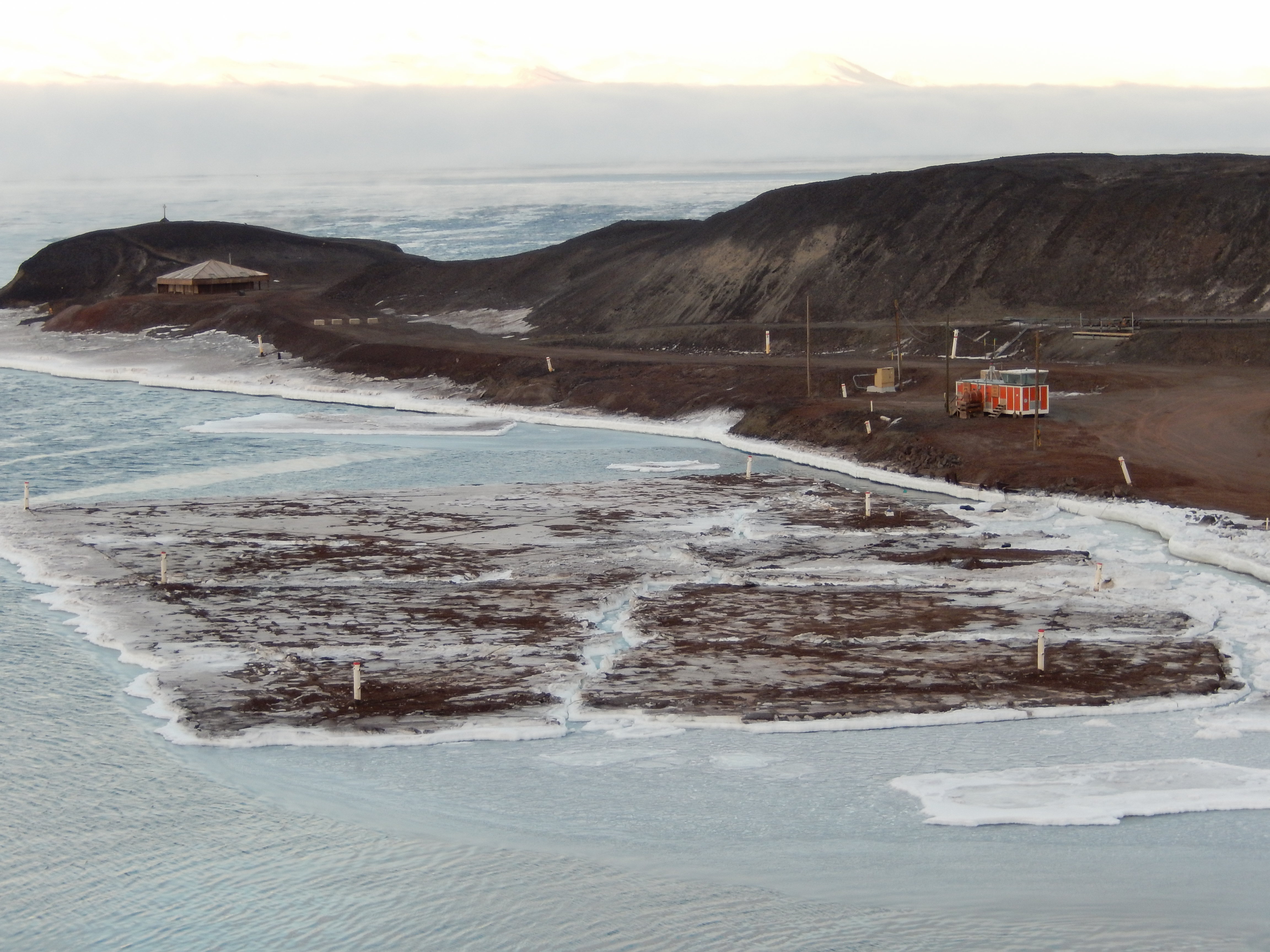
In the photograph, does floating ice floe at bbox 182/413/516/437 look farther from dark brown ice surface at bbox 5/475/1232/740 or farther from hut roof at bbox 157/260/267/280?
hut roof at bbox 157/260/267/280

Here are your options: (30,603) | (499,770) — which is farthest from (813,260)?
(499,770)

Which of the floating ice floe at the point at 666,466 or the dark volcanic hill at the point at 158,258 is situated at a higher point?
the dark volcanic hill at the point at 158,258

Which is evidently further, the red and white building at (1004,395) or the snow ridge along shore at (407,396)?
the red and white building at (1004,395)

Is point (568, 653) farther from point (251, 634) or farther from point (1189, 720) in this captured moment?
point (1189, 720)

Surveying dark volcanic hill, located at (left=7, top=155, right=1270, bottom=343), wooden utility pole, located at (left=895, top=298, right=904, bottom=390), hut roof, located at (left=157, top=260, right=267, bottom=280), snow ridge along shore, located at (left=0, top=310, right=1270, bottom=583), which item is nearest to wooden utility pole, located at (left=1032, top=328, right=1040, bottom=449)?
snow ridge along shore, located at (left=0, top=310, right=1270, bottom=583)

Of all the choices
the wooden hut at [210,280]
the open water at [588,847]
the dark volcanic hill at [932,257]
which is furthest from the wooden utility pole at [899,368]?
the wooden hut at [210,280]

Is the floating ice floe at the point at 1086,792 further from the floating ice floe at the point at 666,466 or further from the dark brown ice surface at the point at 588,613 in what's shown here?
the floating ice floe at the point at 666,466

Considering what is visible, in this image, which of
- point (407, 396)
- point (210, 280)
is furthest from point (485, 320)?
point (210, 280)

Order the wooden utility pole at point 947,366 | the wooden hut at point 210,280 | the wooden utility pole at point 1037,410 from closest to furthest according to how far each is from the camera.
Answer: the wooden utility pole at point 1037,410, the wooden utility pole at point 947,366, the wooden hut at point 210,280
